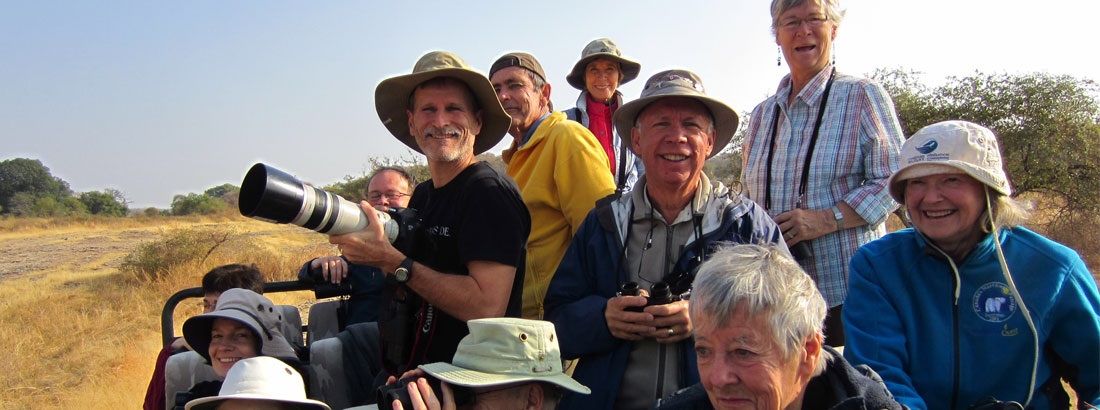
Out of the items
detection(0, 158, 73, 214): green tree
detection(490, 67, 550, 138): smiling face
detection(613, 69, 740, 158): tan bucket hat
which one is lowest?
detection(613, 69, 740, 158): tan bucket hat

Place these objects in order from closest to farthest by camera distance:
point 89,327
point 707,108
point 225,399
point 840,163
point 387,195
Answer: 1. point 225,399
2. point 707,108
3. point 840,163
4. point 387,195
5. point 89,327

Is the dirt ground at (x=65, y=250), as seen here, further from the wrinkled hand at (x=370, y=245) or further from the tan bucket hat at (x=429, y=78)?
the wrinkled hand at (x=370, y=245)

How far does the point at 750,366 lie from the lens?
186 cm

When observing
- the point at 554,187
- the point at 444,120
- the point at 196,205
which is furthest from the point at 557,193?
the point at 196,205

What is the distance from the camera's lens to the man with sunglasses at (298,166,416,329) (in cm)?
357

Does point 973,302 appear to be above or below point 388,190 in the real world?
below

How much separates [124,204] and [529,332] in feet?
178

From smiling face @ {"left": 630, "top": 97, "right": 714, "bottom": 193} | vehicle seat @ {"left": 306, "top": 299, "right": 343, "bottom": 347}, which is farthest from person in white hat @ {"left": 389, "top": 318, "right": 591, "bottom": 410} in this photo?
vehicle seat @ {"left": 306, "top": 299, "right": 343, "bottom": 347}

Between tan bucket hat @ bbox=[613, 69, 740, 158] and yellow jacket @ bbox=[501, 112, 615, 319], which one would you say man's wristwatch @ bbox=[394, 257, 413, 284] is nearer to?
yellow jacket @ bbox=[501, 112, 615, 319]

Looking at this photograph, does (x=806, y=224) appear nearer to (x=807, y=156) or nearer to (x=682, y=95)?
(x=807, y=156)

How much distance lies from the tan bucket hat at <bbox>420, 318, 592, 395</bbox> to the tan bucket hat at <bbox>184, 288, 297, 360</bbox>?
108 cm

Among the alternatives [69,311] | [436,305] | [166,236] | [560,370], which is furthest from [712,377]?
[166,236]

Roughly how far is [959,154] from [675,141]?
3.04ft

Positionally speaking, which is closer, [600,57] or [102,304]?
[600,57]
